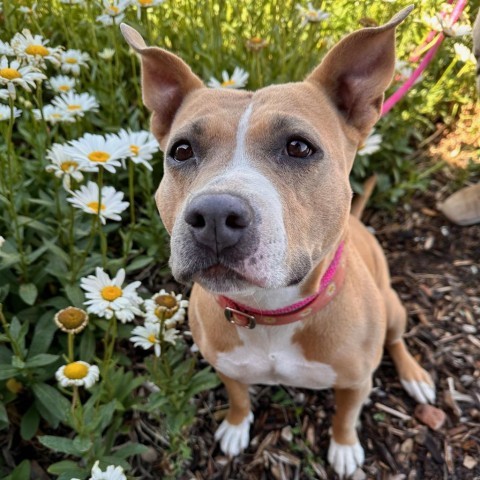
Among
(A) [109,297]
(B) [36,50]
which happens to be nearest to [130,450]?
(A) [109,297]

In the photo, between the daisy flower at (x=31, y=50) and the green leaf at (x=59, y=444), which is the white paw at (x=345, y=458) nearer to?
the green leaf at (x=59, y=444)

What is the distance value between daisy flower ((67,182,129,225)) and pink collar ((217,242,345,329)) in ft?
2.50

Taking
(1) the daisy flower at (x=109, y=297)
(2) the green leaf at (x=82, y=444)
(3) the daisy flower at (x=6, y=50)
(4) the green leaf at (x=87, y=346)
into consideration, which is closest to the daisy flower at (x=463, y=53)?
(1) the daisy flower at (x=109, y=297)

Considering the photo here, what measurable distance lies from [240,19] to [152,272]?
212cm

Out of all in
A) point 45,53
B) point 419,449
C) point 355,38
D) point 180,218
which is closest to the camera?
point 180,218

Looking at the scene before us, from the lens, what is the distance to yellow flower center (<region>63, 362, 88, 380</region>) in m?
2.42

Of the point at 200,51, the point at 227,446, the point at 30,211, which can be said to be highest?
the point at 200,51

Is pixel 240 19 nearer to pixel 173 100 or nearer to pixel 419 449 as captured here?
pixel 173 100

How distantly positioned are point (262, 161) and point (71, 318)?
1.09m

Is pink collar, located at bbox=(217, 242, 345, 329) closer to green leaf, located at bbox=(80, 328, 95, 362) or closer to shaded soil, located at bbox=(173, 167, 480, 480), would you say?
green leaf, located at bbox=(80, 328, 95, 362)

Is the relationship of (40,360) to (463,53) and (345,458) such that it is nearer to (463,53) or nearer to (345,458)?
(345,458)

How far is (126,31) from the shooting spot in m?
2.58

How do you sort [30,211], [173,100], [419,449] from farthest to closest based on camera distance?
[30,211] < [419,449] < [173,100]

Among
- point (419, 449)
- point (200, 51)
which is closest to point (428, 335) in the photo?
point (419, 449)
